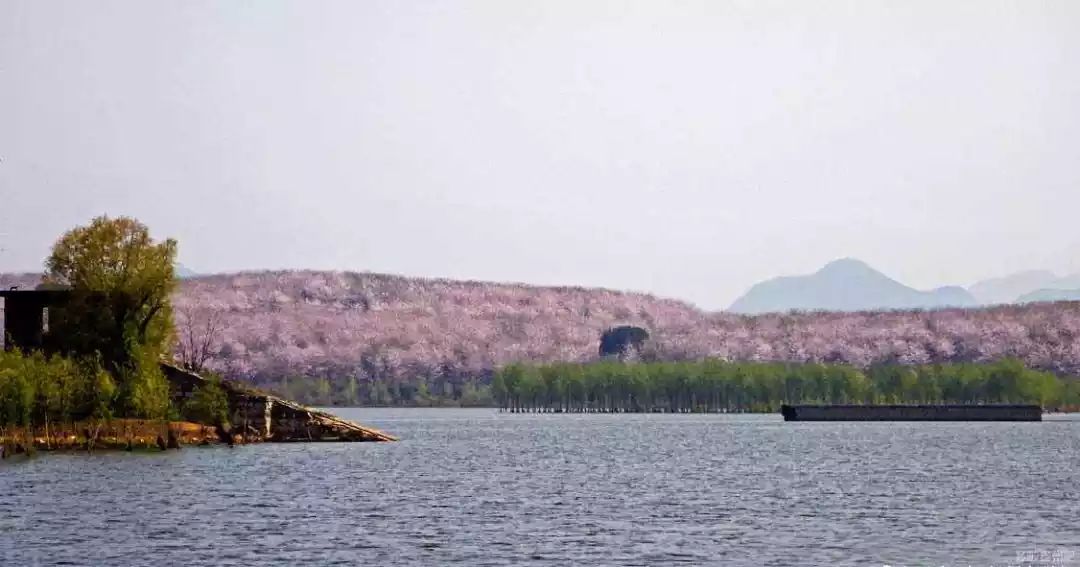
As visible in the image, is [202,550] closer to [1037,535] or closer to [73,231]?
[1037,535]

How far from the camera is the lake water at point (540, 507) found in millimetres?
58312

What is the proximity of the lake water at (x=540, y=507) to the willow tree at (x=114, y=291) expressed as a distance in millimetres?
8753

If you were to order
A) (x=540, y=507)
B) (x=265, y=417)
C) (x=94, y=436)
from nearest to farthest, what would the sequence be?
(x=540, y=507) < (x=94, y=436) < (x=265, y=417)

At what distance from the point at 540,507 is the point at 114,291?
49.5 meters

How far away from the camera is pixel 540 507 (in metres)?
76.1

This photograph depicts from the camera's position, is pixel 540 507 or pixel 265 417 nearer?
pixel 540 507

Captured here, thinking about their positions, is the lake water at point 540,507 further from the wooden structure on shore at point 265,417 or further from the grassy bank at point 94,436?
the grassy bank at point 94,436

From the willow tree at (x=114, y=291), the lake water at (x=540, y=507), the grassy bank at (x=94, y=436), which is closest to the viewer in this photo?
the lake water at (x=540, y=507)

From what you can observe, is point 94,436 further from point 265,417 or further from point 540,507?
point 540,507

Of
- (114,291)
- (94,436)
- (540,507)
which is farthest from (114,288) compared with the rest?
(540,507)

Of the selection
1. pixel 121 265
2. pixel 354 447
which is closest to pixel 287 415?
pixel 354 447

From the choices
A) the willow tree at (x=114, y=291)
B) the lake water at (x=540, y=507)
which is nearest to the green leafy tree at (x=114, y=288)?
the willow tree at (x=114, y=291)

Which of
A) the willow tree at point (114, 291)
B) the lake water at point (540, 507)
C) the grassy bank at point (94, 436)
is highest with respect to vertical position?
the willow tree at point (114, 291)

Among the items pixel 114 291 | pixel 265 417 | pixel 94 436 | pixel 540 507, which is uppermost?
pixel 114 291
